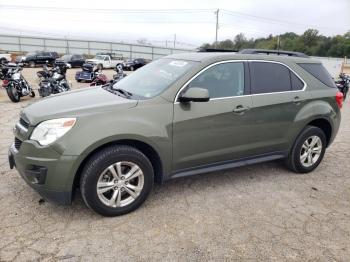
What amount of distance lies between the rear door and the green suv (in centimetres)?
1

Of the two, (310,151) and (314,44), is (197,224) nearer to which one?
(310,151)

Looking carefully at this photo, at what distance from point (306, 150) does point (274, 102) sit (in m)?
1.06

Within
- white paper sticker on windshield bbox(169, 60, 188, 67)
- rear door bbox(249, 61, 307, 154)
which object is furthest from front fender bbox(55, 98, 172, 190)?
rear door bbox(249, 61, 307, 154)

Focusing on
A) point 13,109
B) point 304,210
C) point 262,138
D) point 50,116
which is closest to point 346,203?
point 304,210

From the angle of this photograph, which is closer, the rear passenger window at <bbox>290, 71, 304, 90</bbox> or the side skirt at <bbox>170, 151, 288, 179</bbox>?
the side skirt at <bbox>170, 151, 288, 179</bbox>

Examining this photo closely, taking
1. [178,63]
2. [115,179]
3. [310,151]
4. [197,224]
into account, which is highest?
[178,63]

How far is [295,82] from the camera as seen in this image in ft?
14.3

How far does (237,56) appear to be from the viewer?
3.97 m

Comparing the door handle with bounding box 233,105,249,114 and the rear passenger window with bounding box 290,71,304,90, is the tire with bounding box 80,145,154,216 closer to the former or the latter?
the door handle with bounding box 233,105,249,114

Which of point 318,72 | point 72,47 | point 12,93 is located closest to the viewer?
point 318,72

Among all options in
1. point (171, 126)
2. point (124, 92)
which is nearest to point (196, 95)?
point (171, 126)

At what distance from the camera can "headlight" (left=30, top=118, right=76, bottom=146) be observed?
2961 mm

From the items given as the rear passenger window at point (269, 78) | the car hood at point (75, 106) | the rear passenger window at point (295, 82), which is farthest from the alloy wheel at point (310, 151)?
the car hood at point (75, 106)

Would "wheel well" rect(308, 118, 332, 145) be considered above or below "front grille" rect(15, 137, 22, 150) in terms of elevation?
below
